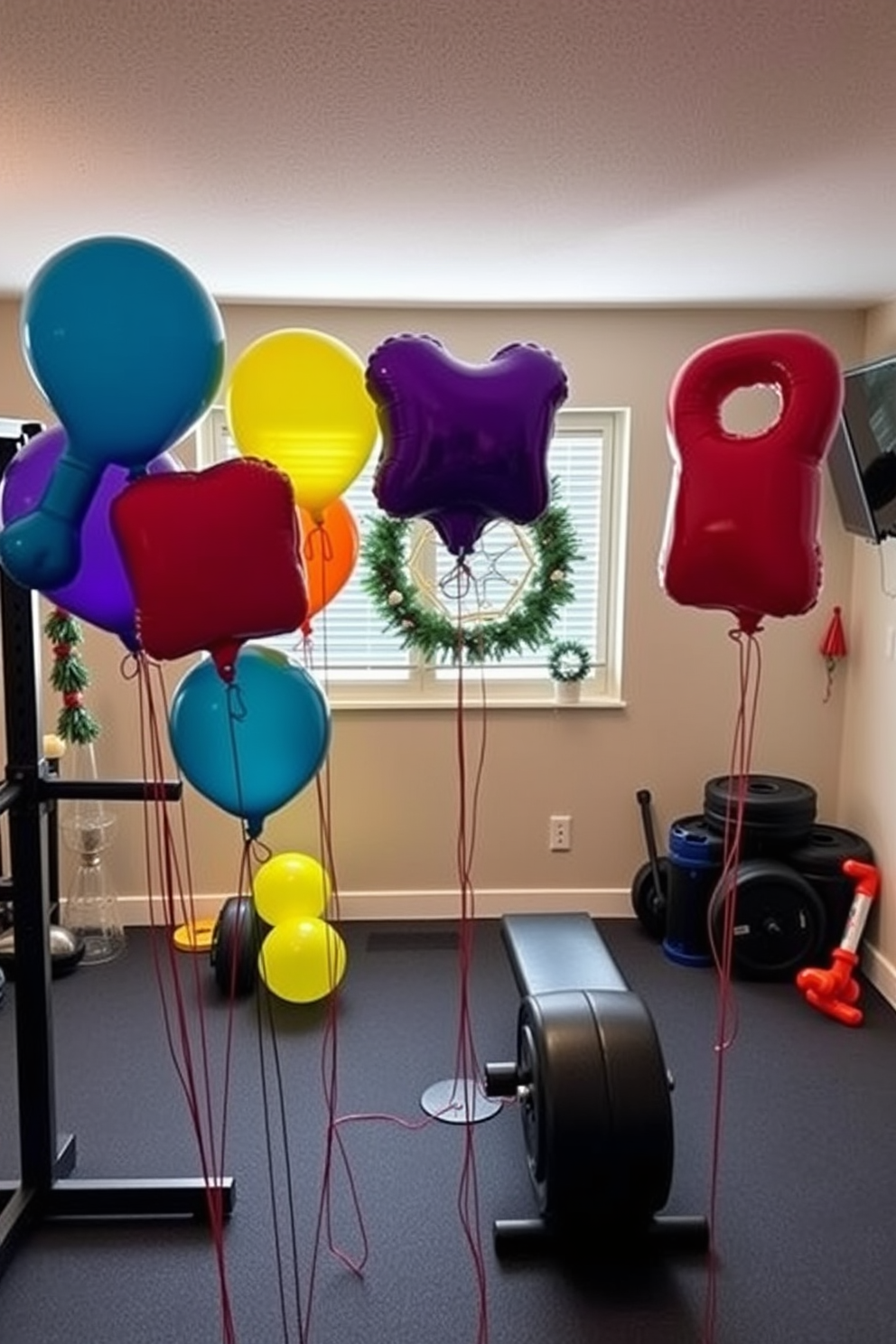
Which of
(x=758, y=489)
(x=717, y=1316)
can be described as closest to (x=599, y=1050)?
(x=717, y=1316)

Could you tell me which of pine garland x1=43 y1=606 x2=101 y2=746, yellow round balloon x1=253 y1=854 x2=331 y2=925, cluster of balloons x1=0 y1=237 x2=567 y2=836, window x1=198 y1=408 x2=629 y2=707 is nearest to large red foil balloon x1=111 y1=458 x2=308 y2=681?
cluster of balloons x1=0 y1=237 x2=567 y2=836

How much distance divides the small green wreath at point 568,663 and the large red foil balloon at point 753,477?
7.65ft

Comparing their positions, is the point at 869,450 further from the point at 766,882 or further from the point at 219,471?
the point at 219,471

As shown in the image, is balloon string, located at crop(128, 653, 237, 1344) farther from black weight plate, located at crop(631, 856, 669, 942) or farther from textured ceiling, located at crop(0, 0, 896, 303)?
black weight plate, located at crop(631, 856, 669, 942)

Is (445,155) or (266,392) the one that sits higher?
(445,155)

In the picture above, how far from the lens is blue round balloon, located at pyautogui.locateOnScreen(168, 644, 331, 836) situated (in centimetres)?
144

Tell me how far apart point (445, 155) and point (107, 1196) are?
231 centimetres

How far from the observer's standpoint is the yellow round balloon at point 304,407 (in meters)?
1.51

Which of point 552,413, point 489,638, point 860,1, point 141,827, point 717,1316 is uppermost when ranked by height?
point 860,1

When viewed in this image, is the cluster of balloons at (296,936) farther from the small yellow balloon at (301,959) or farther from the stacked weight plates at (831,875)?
the stacked weight plates at (831,875)

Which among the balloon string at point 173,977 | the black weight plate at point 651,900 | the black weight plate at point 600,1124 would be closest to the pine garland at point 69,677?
the balloon string at point 173,977

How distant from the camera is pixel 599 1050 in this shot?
2.07 m

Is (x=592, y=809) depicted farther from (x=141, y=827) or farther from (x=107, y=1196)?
(x=107, y=1196)

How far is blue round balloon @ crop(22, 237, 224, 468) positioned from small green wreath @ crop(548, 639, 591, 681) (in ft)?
8.27
